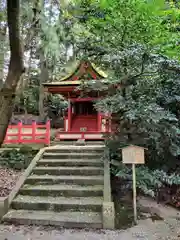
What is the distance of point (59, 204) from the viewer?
4652 millimetres

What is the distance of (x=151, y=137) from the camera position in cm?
509

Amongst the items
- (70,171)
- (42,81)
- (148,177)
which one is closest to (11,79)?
(148,177)

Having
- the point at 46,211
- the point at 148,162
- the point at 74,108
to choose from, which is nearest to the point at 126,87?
the point at 148,162

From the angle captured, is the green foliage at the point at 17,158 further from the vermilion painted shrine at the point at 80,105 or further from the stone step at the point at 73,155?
the vermilion painted shrine at the point at 80,105

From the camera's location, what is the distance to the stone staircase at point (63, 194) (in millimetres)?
4234

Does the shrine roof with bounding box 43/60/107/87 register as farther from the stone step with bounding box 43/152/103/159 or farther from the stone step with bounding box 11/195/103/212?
the stone step with bounding box 11/195/103/212

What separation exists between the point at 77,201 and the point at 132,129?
78.6 inches

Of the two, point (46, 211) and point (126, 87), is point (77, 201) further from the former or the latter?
point (126, 87)

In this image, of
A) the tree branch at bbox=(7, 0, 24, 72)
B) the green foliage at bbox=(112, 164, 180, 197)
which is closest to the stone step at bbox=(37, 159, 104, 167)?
the green foliage at bbox=(112, 164, 180, 197)

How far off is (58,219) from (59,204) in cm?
48

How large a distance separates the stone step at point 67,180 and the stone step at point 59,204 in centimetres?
62

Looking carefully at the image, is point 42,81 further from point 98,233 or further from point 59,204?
point 98,233

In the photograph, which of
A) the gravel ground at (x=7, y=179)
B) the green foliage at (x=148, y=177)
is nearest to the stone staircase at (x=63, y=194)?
the gravel ground at (x=7, y=179)

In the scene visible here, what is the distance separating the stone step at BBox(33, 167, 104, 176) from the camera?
19.2ft
